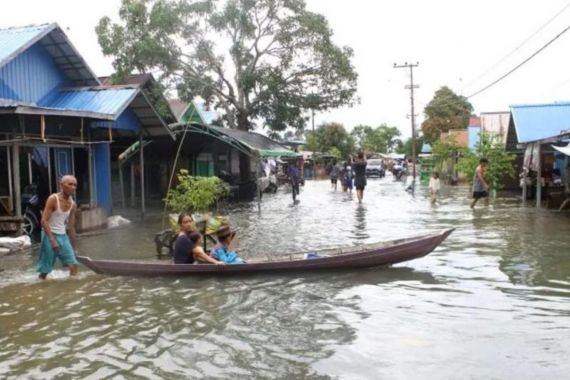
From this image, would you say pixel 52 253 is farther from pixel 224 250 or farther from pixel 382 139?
pixel 382 139

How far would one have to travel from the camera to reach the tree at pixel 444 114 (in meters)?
65.6

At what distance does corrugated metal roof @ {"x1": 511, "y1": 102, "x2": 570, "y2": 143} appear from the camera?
20656mm

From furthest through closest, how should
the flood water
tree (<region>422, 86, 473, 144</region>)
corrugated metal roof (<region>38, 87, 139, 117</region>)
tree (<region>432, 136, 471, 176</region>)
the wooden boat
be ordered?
tree (<region>422, 86, 473, 144</region>) → tree (<region>432, 136, 471, 176</region>) → corrugated metal roof (<region>38, 87, 139, 117</region>) → the wooden boat → the flood water

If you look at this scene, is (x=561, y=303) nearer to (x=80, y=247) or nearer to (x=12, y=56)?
(x=80, y=247)

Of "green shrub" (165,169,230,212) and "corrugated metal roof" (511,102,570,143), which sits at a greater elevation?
"corrugated metal roof" (511,102,570,143)

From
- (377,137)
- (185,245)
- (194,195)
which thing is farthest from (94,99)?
(377,137)

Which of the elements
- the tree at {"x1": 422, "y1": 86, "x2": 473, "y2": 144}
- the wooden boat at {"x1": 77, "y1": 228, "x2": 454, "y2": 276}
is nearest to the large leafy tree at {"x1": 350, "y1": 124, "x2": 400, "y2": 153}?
the tree at {"x1": 422, "y1": 86, "x2": 473, "y2": 144}

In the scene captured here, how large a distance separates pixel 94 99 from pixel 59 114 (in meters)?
3.85

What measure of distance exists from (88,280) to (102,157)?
9.71 meters

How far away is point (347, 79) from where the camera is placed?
27391 mm

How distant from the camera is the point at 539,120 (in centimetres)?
2184

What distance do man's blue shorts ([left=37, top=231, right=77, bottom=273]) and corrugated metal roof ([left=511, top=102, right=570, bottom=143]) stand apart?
1611cm

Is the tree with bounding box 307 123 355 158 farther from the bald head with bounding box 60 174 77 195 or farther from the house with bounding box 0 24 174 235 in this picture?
the bald head with bounding box 60 174 77 195

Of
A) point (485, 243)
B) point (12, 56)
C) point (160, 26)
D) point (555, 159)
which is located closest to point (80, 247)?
point (12, 56)
